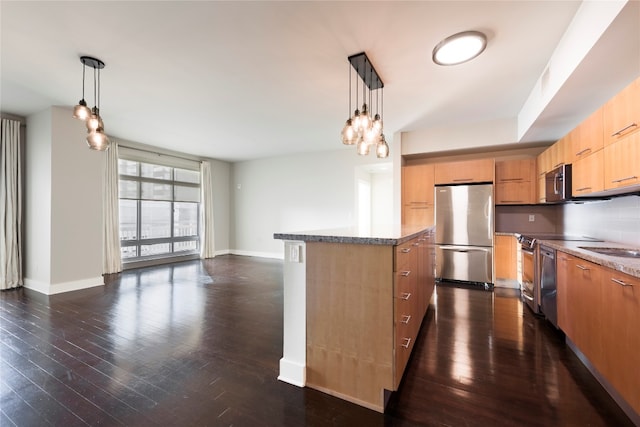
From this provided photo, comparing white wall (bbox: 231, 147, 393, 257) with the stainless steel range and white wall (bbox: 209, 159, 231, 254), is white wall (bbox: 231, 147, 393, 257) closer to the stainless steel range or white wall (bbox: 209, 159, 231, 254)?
white wall (bbox: 209, 159, 231, 254)

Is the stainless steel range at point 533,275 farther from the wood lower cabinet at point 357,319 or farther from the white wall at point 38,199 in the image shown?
the white wall at point 38,199

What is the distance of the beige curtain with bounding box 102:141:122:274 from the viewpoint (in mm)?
5180

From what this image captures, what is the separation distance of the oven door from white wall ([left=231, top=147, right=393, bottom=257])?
3.37 m

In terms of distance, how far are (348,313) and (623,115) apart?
247 centimetres

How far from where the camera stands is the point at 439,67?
2.78 m

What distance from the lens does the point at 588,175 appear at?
254 centimetres

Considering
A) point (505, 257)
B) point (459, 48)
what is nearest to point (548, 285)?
point (505, 257)

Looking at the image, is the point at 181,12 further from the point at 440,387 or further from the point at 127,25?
the point at 440,387

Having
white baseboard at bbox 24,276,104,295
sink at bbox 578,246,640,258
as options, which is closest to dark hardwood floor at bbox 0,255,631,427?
white baseboard at bbox 24,276,104,295

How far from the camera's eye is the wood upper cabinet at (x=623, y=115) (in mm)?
1832

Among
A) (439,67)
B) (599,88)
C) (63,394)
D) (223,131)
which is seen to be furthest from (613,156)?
(223,131)

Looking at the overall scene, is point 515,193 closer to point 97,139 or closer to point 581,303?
point 581,303

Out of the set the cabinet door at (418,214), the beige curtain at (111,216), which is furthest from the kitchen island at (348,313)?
the beige curtain at (111,216)

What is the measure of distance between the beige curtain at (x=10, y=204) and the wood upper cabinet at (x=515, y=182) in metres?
7.54
